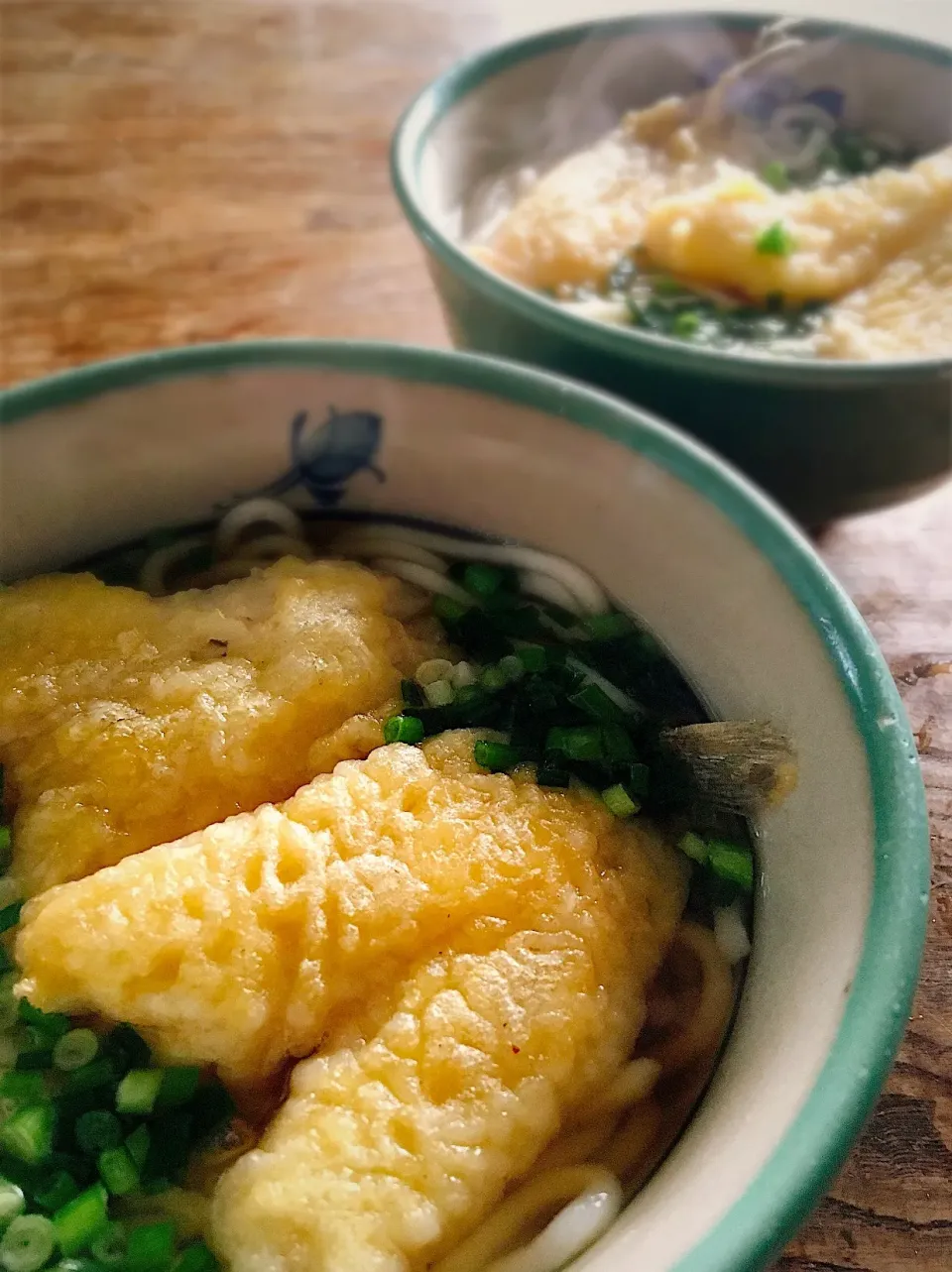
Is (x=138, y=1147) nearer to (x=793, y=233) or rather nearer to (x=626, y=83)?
(x=793, y=233)

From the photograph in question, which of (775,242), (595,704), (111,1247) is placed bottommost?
(111,1247)

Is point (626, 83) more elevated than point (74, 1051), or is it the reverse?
point (626, 83)

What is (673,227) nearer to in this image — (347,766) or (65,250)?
(347,766)

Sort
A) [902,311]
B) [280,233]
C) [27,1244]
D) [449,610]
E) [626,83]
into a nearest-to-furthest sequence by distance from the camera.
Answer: [27,1244] → [449,610] → [902,311] → [626,83] → [280,233]

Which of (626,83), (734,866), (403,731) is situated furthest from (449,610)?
(626,83)

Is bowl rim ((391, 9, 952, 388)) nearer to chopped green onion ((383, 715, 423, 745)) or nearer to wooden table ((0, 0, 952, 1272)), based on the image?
wooden table ((0, 0, 952, 1272))

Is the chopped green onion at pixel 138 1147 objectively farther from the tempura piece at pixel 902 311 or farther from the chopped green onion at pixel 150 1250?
the tempura piece at pixel 902 311

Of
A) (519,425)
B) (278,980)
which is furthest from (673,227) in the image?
(278,980)

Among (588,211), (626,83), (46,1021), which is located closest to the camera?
(46,1021)

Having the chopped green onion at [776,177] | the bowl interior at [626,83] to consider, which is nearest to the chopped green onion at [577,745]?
the bowl interior at [626,83]
